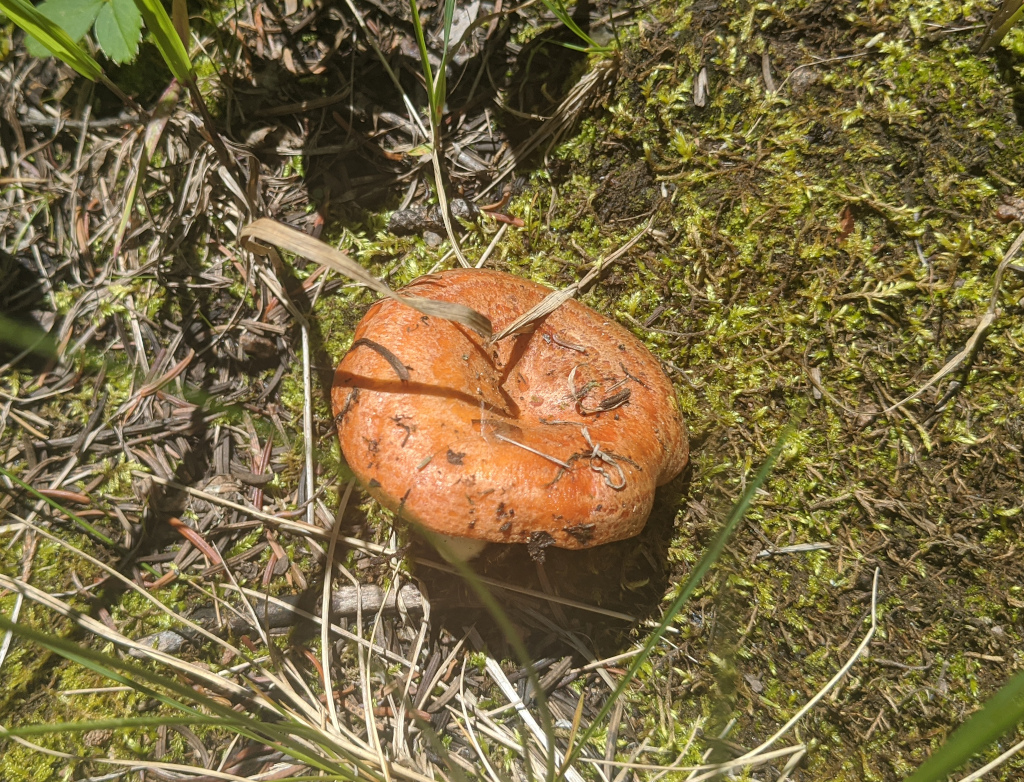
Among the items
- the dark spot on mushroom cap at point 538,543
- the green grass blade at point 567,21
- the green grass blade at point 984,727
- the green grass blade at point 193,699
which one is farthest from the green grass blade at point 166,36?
the green grass blade at point 984,727

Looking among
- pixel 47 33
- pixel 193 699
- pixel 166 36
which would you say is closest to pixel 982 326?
pixel 193 699

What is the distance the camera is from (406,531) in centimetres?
289

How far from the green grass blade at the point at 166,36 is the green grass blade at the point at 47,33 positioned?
1.20 ft

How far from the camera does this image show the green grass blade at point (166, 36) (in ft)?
7.16

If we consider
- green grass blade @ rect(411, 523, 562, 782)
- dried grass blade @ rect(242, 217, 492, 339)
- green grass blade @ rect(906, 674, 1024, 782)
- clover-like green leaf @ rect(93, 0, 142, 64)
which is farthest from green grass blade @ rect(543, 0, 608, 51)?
green grass blade @ rect(906, 674, 1024, 782)

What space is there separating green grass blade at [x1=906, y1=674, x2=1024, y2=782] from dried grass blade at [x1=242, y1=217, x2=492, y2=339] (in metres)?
1.65

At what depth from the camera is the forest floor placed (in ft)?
8.39

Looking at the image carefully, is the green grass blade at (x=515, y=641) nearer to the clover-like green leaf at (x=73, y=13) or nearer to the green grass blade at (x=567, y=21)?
the green grass blade at (x=567, y=21)

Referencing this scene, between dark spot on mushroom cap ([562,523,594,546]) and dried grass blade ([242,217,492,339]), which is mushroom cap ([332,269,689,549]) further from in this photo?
dried grass blade ([242,217,492,339])

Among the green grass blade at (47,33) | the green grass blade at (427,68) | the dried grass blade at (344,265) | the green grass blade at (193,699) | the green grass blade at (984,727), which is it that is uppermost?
the green grass blade at (47,33)

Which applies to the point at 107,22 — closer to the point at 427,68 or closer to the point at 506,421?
the point at 427,68

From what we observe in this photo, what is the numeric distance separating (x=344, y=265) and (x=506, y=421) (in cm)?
87

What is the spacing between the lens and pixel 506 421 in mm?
2377

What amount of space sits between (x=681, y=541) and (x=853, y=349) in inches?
46.7
